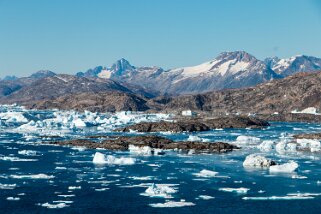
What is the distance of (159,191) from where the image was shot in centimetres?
4259

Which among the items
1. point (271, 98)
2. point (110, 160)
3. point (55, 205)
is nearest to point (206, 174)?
point (110, 160)

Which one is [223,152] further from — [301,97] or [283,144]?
[301,97]

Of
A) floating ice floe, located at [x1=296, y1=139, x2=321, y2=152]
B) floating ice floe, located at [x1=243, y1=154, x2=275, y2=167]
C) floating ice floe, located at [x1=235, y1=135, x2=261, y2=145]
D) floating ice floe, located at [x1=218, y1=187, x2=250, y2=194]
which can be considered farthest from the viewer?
floating ice floe, located at [x1=235, y1=135, x2=261, y2=145]

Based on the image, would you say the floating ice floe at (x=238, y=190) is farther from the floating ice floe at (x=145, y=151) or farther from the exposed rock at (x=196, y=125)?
the exposed rock at (x=196, y=125)

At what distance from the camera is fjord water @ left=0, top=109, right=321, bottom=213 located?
38281 mm

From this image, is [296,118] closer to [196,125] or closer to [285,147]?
[196,125]

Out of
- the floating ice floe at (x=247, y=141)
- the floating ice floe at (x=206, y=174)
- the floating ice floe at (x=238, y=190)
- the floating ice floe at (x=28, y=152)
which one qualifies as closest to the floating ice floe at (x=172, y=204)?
the floating ice floe at (x=238, y=190)

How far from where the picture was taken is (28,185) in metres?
45.9

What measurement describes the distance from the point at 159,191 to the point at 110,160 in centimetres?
1760

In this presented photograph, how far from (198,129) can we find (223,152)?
40.7 metres

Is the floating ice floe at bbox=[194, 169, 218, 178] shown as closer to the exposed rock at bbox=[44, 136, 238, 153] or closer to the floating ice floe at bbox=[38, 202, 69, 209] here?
the floating ice floe at bbox=[38, 202, 69, 209]

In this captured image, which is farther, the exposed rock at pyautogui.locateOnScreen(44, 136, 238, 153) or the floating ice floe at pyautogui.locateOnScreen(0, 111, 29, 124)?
the floating ice floe at pyautogui.locateOnScreen(0, 111, 29, 124)

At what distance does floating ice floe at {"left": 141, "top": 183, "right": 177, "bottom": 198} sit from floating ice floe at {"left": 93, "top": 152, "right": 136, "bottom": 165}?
1583 cm

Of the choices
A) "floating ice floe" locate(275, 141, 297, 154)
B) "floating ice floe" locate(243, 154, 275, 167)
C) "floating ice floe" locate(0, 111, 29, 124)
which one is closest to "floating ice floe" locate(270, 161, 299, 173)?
"floating ice floe" locate(243, 154, 275, 167)
